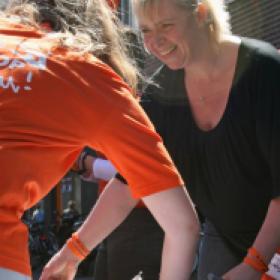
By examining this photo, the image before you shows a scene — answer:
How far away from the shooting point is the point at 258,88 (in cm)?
178

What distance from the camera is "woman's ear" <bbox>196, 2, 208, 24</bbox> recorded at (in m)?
1.91

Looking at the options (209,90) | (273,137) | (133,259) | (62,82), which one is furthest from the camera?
(133,259)

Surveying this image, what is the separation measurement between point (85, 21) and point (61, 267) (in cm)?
74

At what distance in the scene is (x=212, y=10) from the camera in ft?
6.37

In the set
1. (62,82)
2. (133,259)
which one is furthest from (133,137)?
(133,259)

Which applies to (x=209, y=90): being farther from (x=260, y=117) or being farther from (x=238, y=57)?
(x=260, y=117)

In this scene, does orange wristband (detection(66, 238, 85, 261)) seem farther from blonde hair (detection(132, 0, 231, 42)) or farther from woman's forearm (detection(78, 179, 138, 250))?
blonde hair (detection(132, 0, 231, 42))

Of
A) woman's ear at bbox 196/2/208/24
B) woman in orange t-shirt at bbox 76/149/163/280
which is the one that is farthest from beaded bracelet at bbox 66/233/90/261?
woman in orange t-shirt at bbox 76/149/163/280

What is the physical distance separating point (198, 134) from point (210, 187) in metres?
0.19

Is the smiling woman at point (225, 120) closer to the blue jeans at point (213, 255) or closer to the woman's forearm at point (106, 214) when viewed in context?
the blue jeans at point (213, 255)

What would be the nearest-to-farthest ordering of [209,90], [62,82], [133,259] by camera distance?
[62,82] → [209,90] → [133,259]

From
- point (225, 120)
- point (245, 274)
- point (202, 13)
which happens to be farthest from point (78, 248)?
point (202, 13)

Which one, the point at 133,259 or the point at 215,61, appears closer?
the point at 215,61

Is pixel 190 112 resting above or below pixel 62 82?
below
